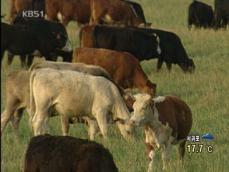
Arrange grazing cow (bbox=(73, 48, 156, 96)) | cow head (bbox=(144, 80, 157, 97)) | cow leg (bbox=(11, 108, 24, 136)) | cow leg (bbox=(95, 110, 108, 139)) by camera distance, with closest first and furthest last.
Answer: cow leg (bbox=(95, 110, 108, 139)), cow leg (bbox=(11, 108, 24, 136)), cow head (bbox=(144, 80, 157, 97)), grazing cow (bbox=(73, 48, 156, 96))

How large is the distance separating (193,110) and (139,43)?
556 cm

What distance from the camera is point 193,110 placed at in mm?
15180

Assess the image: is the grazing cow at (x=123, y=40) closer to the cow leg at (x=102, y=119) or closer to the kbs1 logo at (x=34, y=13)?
the cow leg at (x=102, y=119)

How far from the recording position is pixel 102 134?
13.4 meters

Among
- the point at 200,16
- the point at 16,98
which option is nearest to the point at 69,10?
the point at 200,16

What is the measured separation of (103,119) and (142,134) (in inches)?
28.8

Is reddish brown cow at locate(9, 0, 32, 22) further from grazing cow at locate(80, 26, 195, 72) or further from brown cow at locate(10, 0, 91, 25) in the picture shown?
grazing cow at locate(80, 26, 195, 72)

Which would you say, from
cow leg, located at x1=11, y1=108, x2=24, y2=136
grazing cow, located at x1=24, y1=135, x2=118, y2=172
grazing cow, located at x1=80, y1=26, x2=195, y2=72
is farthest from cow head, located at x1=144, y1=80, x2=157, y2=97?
grazing cow, located at x1=24, y1=135, x2=118, y2=172

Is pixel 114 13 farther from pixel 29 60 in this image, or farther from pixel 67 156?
pixel 67 156

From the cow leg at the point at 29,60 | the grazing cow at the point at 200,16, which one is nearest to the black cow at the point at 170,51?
the cow leg at the point at 29,60

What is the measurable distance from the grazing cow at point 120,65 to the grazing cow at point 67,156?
22.9 feet

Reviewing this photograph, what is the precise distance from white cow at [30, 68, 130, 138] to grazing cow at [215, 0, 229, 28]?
15.0 meters

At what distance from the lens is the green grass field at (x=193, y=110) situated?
442 inches

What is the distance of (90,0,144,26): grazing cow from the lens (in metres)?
25.7
